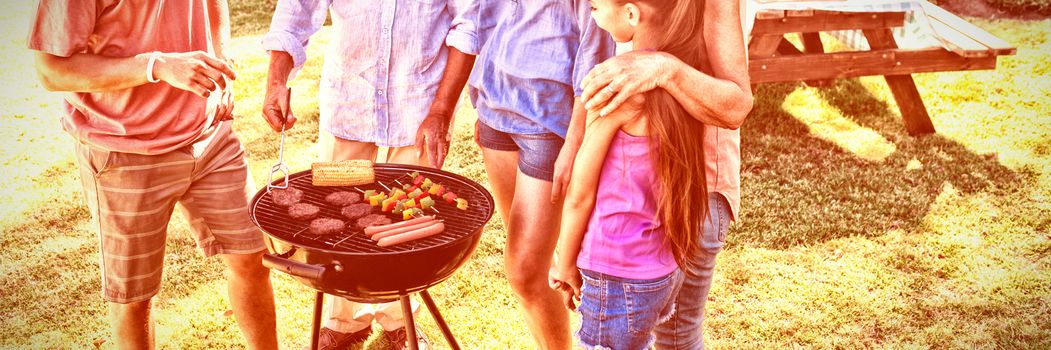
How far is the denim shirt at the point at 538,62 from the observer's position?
3.11 m

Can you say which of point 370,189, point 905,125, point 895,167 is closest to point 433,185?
point 370,189

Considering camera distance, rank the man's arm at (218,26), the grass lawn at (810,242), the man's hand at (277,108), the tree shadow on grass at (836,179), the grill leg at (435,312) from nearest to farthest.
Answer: the grill leg at (435,312) < the man's hand at (277,108) < the man's arm at (218,26) < the grass lawn at (810,242) < the tree shadow on grass at (836,179)

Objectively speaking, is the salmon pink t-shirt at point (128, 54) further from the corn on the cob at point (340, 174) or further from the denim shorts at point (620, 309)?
the denim shorts at point (620, 309)

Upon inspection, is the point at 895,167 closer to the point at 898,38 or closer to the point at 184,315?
the point at 898,38

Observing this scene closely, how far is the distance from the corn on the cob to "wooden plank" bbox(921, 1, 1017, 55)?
535 cm

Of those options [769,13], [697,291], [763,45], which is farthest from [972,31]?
[697,291]

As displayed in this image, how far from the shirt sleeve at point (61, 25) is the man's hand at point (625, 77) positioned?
69.1 inches

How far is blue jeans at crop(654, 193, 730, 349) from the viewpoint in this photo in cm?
287

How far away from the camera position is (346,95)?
3.82m

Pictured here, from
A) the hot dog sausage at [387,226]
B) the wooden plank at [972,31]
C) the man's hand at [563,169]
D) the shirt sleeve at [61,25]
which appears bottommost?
the hot dog sausage at [387,226]

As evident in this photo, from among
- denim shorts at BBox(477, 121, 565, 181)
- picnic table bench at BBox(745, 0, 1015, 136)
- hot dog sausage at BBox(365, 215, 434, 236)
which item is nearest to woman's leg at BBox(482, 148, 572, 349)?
denim shorts at BBox(477, 121, 565, 181)

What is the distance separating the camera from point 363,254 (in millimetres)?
2619

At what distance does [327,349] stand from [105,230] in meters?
1.30

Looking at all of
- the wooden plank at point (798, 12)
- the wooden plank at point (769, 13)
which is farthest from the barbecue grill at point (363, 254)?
the wooden plank at point (798, 12)
